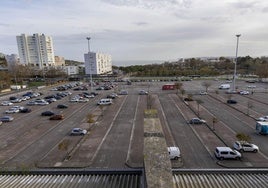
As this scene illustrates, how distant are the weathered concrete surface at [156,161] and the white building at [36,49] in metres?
119

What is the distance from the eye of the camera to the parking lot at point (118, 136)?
592 inches

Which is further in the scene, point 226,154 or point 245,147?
point 245,147

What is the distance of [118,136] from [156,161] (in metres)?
13.8

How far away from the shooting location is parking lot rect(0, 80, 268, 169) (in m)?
15.0

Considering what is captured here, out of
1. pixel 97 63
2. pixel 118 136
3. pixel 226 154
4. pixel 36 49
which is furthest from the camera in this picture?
pixel 36 49

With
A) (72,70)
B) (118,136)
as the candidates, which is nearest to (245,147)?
(118,136)

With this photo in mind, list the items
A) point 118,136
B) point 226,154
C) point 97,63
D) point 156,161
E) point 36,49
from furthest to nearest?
point 36,49, point 97,63, point 118,136, point 226,154, point 156,161

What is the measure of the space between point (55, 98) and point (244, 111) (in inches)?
1256

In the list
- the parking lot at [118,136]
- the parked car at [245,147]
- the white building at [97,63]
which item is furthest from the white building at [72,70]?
the parked car at [245,147]

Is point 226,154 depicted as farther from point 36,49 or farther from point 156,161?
point 36,49

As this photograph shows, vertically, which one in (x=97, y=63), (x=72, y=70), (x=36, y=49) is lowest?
(x=72, y=70)

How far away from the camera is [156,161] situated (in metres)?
6.25

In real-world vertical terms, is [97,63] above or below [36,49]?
below

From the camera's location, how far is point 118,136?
19719mm
